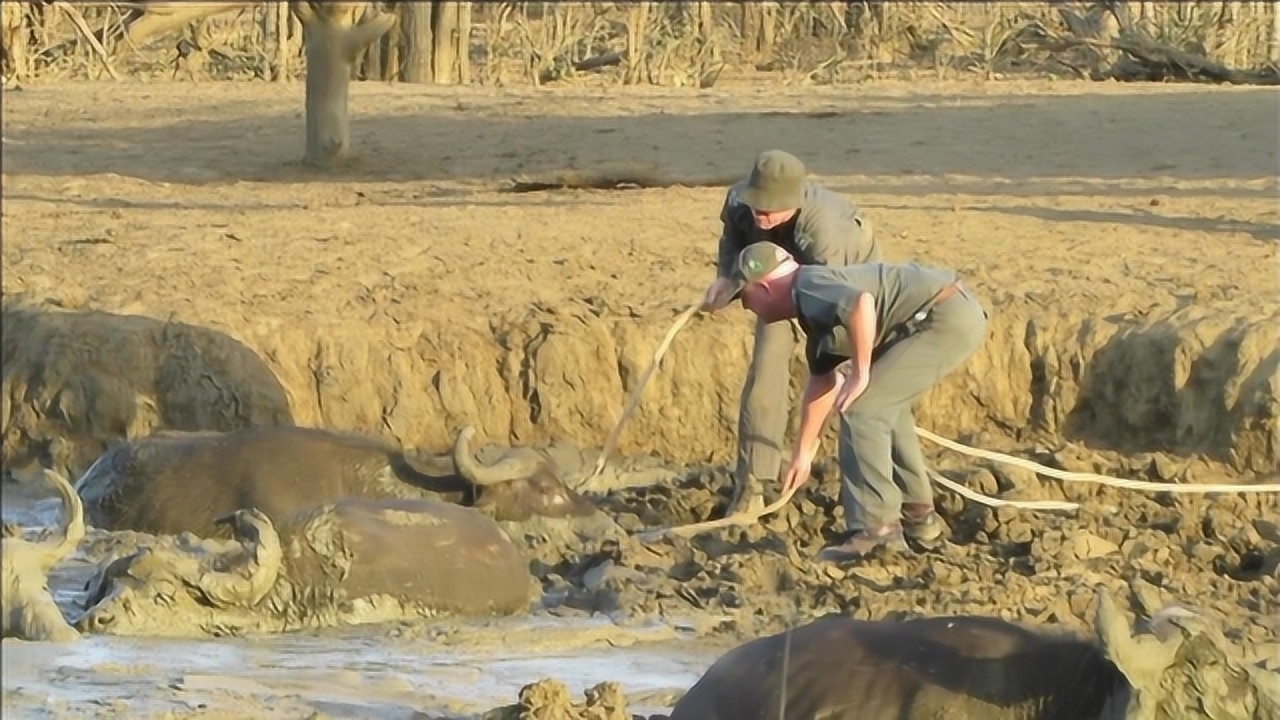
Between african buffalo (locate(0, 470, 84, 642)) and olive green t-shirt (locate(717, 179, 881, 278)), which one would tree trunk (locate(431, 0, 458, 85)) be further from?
african buffalo (locate(0, 470, 84, 642))

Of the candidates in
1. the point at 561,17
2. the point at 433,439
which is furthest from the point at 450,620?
the point at 561,17

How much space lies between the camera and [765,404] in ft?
30.6

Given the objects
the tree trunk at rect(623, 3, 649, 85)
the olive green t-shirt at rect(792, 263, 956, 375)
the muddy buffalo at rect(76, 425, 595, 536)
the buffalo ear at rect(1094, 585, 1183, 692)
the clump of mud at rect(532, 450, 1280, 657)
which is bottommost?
the clump of mud at rect(532, 450, 1280, 657)

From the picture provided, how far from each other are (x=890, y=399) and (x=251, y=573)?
2.32 metres

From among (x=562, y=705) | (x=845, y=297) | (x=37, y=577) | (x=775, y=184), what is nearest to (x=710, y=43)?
(x=775, y=184)

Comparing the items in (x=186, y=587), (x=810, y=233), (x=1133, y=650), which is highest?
(x=810, y=233)

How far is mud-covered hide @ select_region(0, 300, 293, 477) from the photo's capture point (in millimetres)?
10305

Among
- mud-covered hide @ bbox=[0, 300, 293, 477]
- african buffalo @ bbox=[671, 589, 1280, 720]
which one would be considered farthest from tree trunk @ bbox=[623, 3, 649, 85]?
african buffalo @ bbox=[671, 589, 1280, 720]

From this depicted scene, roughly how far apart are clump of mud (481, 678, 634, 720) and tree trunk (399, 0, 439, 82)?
534 inches

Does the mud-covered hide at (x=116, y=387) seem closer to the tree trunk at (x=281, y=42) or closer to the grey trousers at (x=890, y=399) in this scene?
the grey trousers at (x=890, y=399)

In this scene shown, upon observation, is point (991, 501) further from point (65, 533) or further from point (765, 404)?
point (65, 533)

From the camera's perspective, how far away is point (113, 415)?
10336 millimetres

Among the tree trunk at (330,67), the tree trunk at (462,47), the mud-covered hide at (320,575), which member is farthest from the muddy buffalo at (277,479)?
the tree trunk at (462,47)

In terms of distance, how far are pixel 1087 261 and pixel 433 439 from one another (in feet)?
11.2
